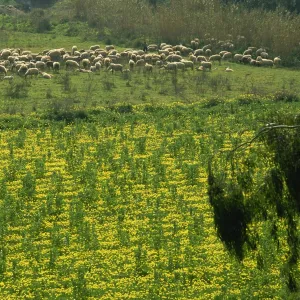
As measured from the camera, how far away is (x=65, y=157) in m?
24.0

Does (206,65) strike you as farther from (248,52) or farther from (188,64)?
(248,52)

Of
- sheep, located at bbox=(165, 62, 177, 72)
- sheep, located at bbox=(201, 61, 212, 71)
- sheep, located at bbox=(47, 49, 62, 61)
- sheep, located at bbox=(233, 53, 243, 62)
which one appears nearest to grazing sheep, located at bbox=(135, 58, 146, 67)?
sheep, located at bbox=(165, 62, 177, 72)

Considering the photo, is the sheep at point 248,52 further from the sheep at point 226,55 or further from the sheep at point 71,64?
the sheep at point 71,64

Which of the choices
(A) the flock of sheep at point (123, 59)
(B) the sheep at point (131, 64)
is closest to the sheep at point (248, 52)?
(A) the flock of sheep at point (123, 59)

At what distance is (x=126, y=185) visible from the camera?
2150cm

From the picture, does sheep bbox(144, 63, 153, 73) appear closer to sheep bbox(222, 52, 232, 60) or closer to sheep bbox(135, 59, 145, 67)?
sheep bbox(135, 59, 145, 67)

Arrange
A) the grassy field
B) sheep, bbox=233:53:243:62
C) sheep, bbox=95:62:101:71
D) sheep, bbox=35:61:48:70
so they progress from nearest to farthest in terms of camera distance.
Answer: the grassy field → sheep, bbox=35:61:48:70 → sheep, bbox=95:62:101:71 → sheep, bbox=233:53:243:62

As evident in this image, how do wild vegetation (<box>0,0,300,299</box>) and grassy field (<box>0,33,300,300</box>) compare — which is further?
grassy field (<box>0,33,300,300</box>)

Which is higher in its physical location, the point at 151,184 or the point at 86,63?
the point at 151,184

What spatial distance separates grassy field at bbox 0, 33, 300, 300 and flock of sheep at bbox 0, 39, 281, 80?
3.77 feet

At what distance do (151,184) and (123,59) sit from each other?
19.9 metres

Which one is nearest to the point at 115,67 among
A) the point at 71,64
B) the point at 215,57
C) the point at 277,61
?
the point at 71,64

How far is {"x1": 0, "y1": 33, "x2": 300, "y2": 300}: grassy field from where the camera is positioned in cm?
1565

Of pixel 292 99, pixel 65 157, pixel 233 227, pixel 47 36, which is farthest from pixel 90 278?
pixel 47 36
